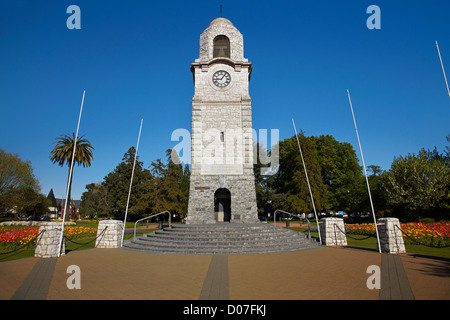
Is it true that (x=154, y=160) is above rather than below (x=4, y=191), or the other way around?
above

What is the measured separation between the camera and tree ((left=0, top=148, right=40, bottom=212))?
106 ft

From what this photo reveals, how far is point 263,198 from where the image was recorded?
115ft

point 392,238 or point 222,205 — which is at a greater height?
point 222,205

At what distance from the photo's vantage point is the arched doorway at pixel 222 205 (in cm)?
1972

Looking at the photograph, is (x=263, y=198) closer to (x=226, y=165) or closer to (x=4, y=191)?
(x=226, y=165)

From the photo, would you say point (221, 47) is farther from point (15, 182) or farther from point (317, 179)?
point (15, 182)

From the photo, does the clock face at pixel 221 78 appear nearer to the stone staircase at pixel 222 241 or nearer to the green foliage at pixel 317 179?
the stone staircase at pixel 222 241

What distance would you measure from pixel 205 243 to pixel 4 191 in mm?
34530

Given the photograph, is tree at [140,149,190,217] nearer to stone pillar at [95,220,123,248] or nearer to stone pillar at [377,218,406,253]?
stone pillar at [95,220,123,248]

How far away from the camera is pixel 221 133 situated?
19766 mm

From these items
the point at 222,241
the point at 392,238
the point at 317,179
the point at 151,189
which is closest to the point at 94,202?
the point at 151,189

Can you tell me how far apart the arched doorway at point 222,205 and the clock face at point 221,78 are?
8881 mm

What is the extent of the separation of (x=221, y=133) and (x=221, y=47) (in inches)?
308
